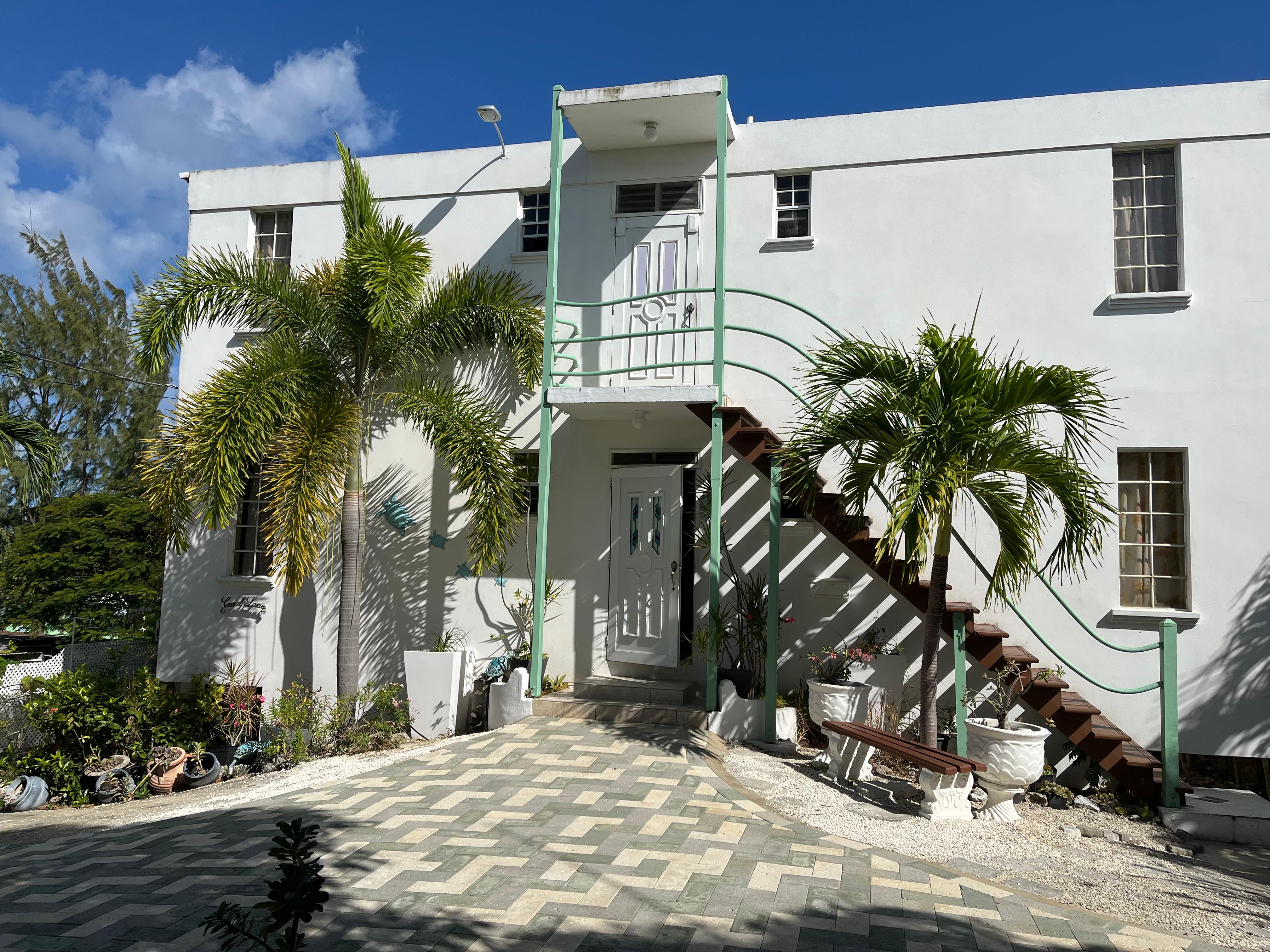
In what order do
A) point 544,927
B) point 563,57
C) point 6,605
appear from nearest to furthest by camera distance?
1. point 544,927
2. point 563,57
3. point 6,605

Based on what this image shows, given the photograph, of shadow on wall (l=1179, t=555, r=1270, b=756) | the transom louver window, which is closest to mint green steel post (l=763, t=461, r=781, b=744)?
the transom louver window

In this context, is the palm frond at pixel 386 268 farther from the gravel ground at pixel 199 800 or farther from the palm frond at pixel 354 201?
the gravel ground at pixel 199 800

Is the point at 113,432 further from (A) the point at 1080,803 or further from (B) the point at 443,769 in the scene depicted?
(A) the point at 1080,803

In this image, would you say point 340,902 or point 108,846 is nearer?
point 340,902

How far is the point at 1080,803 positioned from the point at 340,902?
21.4 ft

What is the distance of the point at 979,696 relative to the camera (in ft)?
28.4

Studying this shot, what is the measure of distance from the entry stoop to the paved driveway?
1718 millimetres

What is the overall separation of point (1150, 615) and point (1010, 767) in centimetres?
283

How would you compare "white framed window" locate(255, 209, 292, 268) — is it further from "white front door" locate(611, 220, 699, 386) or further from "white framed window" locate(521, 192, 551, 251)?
"white front door" locate(611, 220, 699, 386)

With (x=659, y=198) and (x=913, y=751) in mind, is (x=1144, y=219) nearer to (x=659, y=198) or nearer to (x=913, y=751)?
(x=659, y=198)

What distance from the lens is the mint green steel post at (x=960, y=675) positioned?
7.53 metres

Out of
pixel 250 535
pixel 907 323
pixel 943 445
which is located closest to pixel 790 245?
pixel 907 323

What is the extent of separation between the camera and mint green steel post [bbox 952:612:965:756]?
7531 mm

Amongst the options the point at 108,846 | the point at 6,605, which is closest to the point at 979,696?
the point at 108,846
